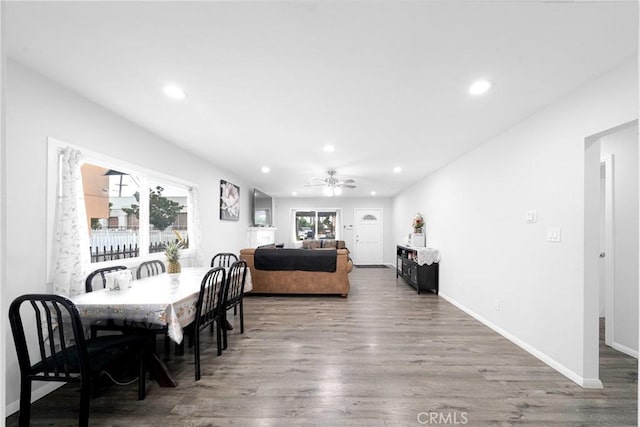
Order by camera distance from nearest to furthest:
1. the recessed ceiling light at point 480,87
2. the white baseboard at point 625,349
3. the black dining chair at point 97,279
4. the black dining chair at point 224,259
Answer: the recessed ceiling light at point 480,87 → the black dining chair at point 97,279 → the white baseboard at point 625,349 → the black dining chair at point 224,259

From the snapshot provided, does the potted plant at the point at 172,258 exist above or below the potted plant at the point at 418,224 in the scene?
below

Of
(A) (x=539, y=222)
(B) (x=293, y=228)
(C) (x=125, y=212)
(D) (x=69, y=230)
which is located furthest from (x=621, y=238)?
(B) (x=293, y=228)

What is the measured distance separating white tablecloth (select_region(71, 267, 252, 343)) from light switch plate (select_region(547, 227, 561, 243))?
322 cm

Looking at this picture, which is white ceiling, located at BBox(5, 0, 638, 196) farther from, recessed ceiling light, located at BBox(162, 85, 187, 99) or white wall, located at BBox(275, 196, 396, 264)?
white wall, located at BBox(275, 196, 396, 264)

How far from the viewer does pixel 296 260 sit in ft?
16.5

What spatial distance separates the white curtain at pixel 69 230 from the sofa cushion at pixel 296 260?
9.64 ft

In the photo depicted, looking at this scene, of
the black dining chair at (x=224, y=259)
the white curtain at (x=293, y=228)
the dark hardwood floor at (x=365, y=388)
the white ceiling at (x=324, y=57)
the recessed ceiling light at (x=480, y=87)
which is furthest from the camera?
the white curtain at (x=293, y=228)

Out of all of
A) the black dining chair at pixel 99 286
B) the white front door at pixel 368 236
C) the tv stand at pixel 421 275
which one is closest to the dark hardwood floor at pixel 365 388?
the black dining chair at pixel 99 286

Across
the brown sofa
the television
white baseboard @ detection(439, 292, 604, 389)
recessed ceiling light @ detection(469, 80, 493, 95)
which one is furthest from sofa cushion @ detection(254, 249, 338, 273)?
recessed ceiling light @ detection(469, 80, 493, 95)

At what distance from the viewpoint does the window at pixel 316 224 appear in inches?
375

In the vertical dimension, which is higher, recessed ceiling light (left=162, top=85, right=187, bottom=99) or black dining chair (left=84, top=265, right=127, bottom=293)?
recessed ceiling light (left=162, top=85, right=187, bottom=99)

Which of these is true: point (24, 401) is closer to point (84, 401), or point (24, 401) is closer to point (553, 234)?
point (84, 401)

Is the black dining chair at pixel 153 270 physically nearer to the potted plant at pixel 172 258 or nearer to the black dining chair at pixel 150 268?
the black dining chair at pixel 150 268

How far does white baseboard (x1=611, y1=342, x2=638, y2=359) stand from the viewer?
260 centimetres
